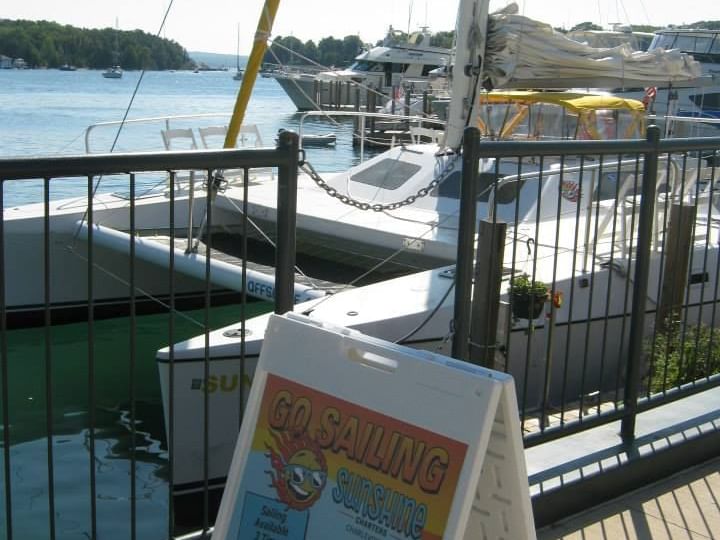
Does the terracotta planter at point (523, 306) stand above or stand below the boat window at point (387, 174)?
below

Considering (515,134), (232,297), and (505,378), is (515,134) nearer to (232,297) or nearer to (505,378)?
(232,297)

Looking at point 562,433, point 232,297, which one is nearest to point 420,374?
point 562,433

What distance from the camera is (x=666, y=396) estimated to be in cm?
470

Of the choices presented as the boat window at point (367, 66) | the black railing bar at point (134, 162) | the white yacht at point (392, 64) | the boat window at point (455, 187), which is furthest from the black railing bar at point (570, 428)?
the boat window at point (367, 66)

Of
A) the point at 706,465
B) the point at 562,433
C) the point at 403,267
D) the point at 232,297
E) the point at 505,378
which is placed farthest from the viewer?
the point at 232,297

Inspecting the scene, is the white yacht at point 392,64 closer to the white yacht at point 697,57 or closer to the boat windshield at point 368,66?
the boat windshield at point 368,66

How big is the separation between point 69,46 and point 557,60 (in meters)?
125

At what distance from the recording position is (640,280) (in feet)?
14.2

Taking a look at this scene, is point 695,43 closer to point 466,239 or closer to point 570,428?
point 570,428

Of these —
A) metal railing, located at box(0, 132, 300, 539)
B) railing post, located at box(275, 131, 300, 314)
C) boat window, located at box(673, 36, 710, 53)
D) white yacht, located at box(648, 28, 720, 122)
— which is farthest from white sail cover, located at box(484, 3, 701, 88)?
boat window, located at box(673, 36, 710, 53)

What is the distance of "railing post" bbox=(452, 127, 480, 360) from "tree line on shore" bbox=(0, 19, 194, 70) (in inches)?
4723

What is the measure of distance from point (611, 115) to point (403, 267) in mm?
3813

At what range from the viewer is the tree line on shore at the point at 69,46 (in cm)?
12194

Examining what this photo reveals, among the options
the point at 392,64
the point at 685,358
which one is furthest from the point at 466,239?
the point at 392,64
